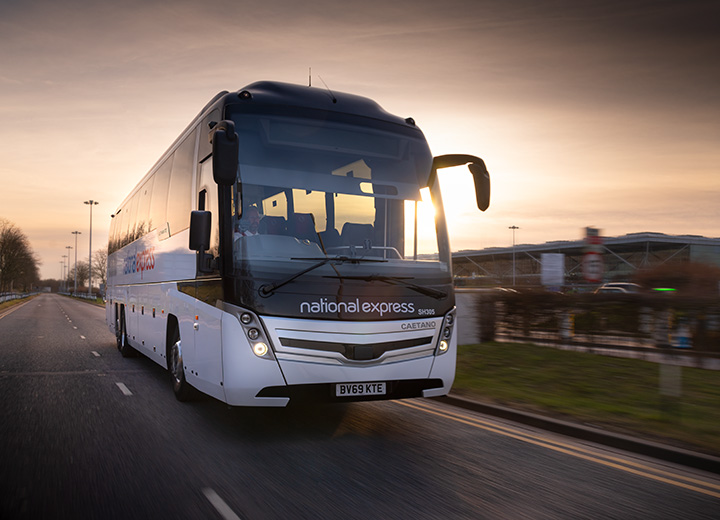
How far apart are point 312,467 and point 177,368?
355 cm

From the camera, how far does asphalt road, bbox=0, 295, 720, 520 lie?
434cm

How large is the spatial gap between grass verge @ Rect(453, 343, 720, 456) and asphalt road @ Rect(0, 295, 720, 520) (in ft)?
2.70

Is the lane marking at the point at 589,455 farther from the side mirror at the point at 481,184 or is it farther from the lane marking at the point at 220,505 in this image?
the lane marking at the point at 220,505

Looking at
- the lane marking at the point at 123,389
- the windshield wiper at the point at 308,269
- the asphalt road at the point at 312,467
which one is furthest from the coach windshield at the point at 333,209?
the lane marking at the point at 123,389

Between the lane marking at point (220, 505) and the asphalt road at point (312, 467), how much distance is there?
0.01 metres

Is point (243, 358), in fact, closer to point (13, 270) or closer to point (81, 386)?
point (81, 386)

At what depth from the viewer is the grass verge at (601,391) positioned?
21.9ft

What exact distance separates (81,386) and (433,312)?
20.5 feet

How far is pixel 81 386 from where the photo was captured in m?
9.84

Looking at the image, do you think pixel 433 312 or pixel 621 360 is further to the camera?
pixel 621 360

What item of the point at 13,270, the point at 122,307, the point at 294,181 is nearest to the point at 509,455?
the point at 294,181

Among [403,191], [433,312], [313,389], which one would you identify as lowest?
[313,389]

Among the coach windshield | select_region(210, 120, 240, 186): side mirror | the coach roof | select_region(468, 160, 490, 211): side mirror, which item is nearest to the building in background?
select_region(468, 160, 490, 211): side mirror

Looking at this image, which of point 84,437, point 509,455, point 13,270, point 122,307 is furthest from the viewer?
point 13,270
